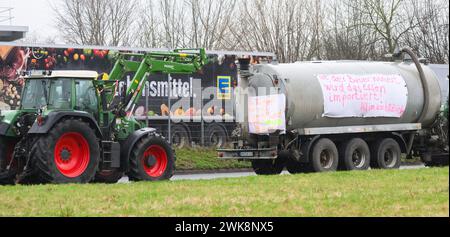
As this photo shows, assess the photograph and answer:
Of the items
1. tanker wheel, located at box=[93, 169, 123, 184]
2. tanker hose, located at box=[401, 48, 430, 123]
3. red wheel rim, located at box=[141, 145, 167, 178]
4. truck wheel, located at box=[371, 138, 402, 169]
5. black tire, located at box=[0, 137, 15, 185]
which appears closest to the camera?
black tire, located at box=[0, 137, 15, 185]

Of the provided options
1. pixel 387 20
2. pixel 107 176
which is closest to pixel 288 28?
pixel 387 20

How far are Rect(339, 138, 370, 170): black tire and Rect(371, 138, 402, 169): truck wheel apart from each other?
1.24ft

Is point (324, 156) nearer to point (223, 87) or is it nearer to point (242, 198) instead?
point (223, 87)

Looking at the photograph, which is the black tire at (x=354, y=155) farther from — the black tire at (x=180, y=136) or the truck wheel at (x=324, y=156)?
the black tire at (x=180, y=136)

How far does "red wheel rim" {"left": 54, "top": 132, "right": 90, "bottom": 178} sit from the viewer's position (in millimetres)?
18766

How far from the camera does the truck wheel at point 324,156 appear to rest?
24.0 meters

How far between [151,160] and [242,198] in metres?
6.61

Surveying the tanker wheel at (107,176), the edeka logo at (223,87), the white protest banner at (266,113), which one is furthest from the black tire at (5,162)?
the edeka logo at (223,87)

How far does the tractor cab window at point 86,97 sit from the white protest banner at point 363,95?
22.1 feet

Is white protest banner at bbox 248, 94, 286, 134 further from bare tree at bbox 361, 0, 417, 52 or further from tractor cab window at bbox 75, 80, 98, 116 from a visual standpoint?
bare tree at bbox 361, 0, 417, 52

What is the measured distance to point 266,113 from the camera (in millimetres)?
24344

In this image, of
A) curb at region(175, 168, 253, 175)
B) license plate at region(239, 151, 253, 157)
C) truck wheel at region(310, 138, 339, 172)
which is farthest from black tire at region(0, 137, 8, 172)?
curb at region(175, 168, 253, 175)
